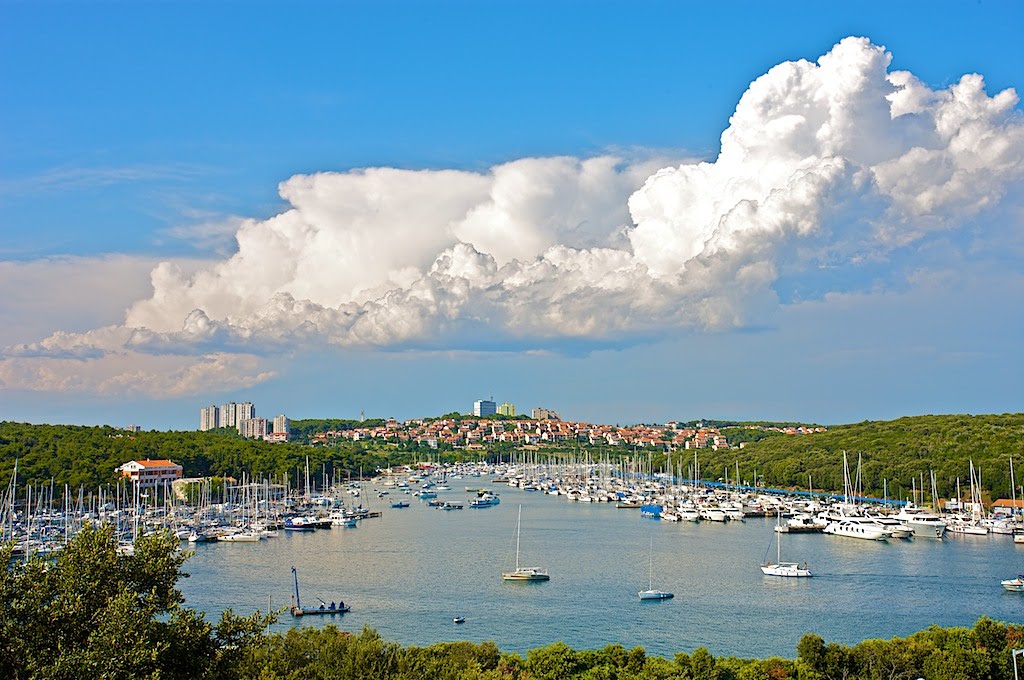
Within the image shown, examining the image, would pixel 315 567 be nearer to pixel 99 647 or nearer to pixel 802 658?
pixel 802 658

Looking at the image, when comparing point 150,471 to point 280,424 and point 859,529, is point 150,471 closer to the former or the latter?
point 859,529

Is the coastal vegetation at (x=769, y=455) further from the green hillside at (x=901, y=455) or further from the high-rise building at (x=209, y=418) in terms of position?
the high-rise building at (x=209, y=418)

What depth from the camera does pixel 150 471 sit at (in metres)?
60.4

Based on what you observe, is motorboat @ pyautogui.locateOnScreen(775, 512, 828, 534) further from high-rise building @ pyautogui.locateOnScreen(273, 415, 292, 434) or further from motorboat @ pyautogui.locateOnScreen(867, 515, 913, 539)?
high-rise building @ pyautogui.locateOnScreen(273, 415, 292, 434)

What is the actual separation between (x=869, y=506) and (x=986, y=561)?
17.6m

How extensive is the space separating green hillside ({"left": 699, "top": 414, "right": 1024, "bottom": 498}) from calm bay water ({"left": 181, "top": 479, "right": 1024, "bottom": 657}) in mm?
10727

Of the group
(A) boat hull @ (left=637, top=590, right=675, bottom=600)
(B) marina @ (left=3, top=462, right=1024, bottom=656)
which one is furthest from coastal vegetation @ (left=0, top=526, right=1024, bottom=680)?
(A) boat hull @ (left=637, top=590, right=675, bottom=600)

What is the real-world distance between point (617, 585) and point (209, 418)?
133m

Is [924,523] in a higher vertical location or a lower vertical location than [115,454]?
lower

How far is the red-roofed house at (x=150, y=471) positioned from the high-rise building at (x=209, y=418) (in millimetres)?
91749

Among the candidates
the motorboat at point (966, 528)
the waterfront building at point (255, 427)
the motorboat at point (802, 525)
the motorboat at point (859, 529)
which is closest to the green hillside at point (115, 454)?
the motorboat at point (802, 525)

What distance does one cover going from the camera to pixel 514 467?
343ft

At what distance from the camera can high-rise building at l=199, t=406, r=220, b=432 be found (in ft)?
499

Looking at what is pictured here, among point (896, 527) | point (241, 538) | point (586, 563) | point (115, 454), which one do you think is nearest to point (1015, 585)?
point (896, 527)
